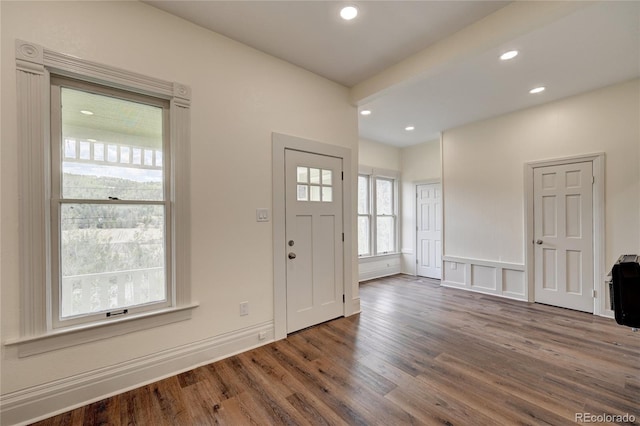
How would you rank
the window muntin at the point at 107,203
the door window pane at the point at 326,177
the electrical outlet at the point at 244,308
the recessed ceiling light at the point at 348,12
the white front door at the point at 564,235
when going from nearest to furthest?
the window muntin at the point at 107,203
the recessed ceiling light at the point at 348,12
the electrical outlet at the point at 244,308
the door window pane at the point at 326,177
the white front door at the point at 564,235

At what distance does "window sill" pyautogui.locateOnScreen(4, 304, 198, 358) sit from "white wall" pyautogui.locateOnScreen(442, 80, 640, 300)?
173 inches

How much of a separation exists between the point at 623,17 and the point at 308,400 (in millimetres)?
3821

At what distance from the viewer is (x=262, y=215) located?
8.65 feet

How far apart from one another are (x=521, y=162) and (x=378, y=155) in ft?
8.09

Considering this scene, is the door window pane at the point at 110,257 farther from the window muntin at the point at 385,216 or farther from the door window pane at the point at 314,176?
the window muntin at the point at 385,216

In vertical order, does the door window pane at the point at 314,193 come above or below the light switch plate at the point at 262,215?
above

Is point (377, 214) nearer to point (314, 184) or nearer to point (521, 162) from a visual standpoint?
point (521, 162)

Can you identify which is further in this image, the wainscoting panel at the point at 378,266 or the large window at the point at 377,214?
the large window at the point at 377,214

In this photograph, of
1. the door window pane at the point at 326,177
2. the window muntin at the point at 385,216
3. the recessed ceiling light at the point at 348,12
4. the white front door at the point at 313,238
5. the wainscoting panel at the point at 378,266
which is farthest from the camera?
the window muntin at the point at 385,216

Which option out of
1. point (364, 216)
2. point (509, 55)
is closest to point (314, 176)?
point (509, 55)

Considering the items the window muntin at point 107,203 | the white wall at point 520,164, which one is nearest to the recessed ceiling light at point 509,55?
the white wall at point 520,164

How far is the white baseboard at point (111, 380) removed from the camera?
5.36 ft

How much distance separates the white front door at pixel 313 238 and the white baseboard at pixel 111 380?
681 mm

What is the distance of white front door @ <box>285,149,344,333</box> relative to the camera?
9.36 ft
